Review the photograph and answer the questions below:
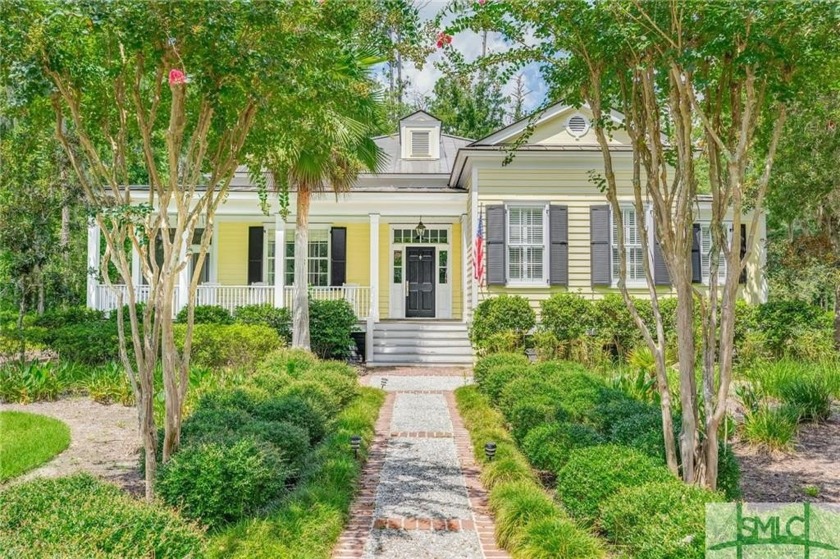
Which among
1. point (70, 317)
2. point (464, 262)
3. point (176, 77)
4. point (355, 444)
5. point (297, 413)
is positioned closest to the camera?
point (176, 77)

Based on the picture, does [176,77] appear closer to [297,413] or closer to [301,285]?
[297,413]

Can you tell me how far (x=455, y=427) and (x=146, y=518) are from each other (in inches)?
176

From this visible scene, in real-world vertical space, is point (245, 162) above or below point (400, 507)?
above

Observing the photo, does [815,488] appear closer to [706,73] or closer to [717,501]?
[717,501]

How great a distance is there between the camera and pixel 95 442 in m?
6.26

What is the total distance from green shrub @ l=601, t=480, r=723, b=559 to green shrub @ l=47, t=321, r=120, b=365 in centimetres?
937

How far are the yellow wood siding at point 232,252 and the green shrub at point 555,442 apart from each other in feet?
39.0

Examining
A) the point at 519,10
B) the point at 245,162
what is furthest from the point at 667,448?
the point at 245,162

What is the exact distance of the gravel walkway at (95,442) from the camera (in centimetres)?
519

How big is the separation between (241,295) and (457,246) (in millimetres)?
5784

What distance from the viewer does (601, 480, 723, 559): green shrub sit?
9.58ft

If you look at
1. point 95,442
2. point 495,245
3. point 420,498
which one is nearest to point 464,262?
point 495,245

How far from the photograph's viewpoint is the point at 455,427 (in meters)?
7.22

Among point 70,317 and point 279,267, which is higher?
point 279,267
